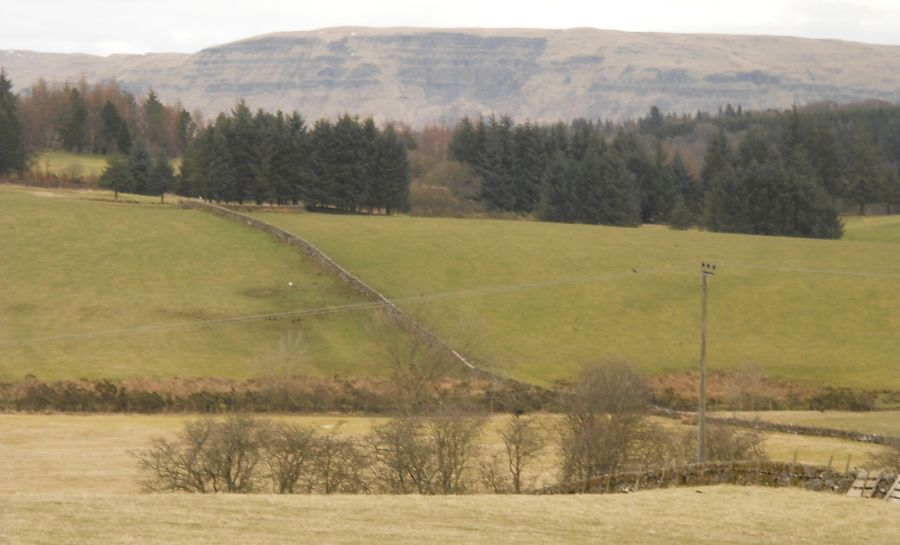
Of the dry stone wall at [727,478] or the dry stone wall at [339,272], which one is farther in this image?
the dry stone wall at [339,272]

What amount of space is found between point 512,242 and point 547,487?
5963 cm

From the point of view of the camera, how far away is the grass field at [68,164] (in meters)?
150

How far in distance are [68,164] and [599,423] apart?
131m

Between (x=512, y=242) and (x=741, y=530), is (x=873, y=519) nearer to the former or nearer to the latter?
(x=741, y=530)

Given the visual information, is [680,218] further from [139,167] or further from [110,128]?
[110,128]

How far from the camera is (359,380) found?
226 feet

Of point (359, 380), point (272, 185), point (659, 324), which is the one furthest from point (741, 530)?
point (272, 185)

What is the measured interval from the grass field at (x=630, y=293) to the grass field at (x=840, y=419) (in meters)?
6.64

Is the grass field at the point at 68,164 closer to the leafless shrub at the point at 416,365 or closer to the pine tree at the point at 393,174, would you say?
the pine tree at the point at 393,174

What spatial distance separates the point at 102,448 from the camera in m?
51.3

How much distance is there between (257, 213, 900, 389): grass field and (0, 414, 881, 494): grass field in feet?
47.7

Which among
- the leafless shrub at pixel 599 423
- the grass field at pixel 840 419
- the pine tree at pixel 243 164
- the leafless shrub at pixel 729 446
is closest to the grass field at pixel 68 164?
the pine tree at pixel 243 164

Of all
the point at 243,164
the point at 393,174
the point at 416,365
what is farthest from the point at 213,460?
the point at 393,174

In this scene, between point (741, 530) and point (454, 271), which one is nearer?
point (741, 530)
